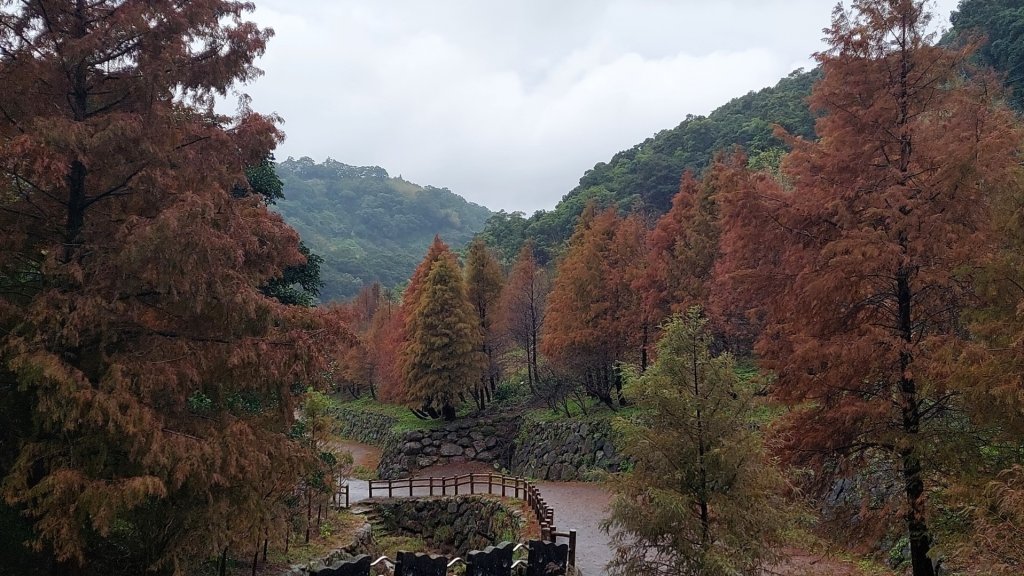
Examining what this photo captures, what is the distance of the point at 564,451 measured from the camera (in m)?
26.2

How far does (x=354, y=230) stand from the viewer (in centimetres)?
19000

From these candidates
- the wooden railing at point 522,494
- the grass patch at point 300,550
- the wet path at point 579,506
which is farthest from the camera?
the wet path at point 579,506

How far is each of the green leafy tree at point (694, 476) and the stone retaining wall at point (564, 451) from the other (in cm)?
1573

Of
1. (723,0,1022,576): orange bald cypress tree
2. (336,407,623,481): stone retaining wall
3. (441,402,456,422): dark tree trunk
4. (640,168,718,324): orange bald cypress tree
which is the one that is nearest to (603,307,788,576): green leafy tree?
(723,0,1022,576): orange bald cypress tree

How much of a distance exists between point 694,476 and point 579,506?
13.8 meters

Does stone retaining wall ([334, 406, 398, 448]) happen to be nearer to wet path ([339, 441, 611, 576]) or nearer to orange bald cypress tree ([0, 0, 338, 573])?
wet path ([339, 441, 611, 576])

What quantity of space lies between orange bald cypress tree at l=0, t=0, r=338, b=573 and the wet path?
5148mm

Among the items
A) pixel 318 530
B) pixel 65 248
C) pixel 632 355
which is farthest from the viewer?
pixel 632 355

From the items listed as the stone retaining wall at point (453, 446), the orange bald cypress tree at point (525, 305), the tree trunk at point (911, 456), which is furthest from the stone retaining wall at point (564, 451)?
the tree trunk at point (911, 456)

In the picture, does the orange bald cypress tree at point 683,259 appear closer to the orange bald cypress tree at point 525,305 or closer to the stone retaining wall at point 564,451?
the stone retaining wall at point 564,451

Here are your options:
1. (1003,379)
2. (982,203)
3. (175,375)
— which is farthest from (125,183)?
(982,203)

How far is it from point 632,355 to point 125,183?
2274 centimetres

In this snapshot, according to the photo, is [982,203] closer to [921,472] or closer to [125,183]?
[921,472]

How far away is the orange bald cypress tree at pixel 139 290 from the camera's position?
20.9ft
